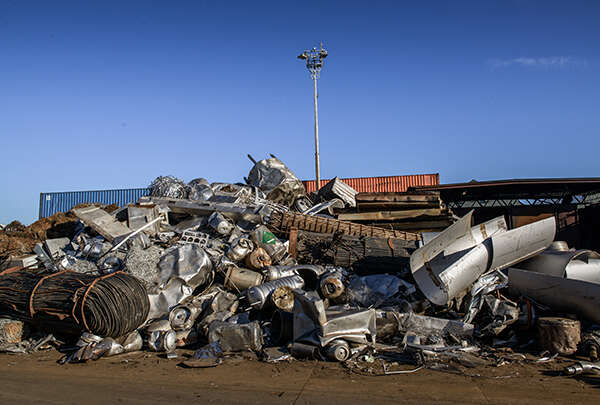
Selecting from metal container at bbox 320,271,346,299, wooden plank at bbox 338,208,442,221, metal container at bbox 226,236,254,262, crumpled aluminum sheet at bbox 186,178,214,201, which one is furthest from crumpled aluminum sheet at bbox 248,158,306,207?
metal container at bbox 320,271,346,299

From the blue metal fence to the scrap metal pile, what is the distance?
9442 mm

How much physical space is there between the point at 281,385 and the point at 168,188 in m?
7.35

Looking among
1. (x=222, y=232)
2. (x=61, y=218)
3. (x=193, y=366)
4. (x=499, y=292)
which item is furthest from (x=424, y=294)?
(x=61, y=218)

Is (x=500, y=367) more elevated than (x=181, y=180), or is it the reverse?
(x=181, y=180)

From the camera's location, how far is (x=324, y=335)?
199 inches

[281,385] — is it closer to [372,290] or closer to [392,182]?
[372,290]

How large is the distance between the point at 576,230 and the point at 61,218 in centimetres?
1575

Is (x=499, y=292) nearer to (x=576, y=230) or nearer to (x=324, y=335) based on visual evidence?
(x=324, y=335)

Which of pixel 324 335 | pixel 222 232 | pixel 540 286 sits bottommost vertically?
pixel 324 335

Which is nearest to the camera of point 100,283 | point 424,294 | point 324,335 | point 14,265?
point 324,335

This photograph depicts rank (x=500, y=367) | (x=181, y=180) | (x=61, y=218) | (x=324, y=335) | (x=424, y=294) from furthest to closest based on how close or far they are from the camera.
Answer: (x=181, y=180) < (x=61, y=218) < (x=424, y=294) < (x=324, y=335) < (x=500, y=367)

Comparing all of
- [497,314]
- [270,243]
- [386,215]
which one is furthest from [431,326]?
[386,215]

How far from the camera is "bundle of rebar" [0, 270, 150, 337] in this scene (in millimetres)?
5570

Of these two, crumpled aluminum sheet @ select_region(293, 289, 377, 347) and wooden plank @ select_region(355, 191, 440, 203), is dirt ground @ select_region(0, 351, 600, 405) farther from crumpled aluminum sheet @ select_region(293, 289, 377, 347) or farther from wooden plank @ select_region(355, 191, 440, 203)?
wooden plank @ select_region(355, 191, 440, 203)
